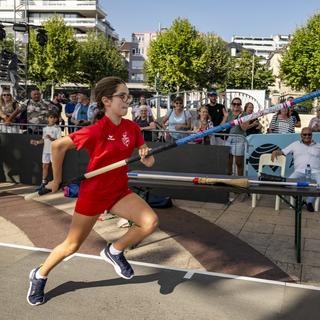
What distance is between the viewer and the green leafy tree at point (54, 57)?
4772cm

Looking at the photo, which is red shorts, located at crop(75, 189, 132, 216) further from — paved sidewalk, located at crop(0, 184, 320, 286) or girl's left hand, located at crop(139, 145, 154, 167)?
paved sidewalk, located at crop(0, 184, 320, 286)

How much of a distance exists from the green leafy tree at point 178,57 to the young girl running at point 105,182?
45542 millimetres

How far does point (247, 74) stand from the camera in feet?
222

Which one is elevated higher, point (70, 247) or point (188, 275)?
point (70, 247)

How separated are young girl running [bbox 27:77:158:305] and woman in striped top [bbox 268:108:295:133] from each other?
618 cm

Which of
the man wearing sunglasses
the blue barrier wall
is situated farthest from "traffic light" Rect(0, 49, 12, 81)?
the man wearing sunglasses

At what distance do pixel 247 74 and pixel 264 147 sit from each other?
61.6 metres

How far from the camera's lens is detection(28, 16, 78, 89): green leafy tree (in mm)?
47719

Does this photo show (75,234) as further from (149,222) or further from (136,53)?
(136,53)

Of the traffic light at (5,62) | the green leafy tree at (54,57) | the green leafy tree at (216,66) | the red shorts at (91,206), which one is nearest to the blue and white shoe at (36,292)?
the red shorts at (91,206)

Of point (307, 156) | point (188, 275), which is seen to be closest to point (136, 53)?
point (307, 156)

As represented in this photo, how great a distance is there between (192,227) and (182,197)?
197 centimetres

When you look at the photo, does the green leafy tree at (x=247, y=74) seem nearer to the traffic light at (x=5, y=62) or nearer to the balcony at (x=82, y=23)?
the balcony at (x=82, y=23)

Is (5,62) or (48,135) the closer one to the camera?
(48,135)
